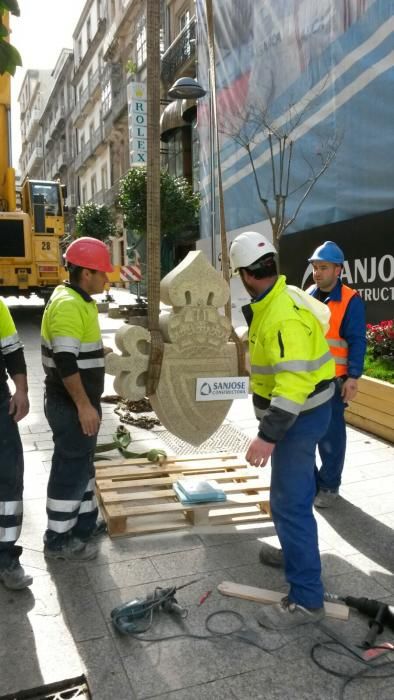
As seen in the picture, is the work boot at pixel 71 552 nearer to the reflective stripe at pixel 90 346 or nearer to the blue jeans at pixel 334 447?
the reflective stripe at pixel 90 346

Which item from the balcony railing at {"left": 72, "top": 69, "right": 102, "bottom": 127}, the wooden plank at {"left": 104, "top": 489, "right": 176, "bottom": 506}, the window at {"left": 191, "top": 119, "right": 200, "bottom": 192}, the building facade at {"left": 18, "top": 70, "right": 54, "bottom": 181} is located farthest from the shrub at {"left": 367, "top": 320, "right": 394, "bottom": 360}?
the building facade at {"left": 18, "top": 70, "right": 54, "bottom": 181}

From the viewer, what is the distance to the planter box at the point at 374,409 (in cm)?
530

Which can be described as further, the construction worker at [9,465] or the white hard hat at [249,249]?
the construction worker at [9,465]

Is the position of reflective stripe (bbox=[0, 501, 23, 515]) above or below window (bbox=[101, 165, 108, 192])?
below

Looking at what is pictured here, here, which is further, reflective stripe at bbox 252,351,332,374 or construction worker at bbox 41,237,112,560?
construction worker at bbox 41,237,112,560

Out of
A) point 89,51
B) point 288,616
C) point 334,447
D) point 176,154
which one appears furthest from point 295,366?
point 89,51

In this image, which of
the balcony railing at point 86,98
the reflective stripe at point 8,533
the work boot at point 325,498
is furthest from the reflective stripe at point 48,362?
the balcony railing at point 86,98

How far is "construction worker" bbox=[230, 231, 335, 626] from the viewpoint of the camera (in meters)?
2.55

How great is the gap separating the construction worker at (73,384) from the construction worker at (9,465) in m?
0.20

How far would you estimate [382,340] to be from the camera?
6395 millimetres

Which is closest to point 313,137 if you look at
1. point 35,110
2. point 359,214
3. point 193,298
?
point 359,214

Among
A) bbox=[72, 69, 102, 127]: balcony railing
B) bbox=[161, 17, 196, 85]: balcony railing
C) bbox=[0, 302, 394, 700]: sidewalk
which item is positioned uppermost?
bbox=[72, 69, 102, 127]: balcony railing

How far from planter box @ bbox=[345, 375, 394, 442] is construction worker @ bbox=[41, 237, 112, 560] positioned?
3.03 metres

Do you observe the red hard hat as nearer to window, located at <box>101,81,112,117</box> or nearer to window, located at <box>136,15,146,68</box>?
window, located at <box>136,15,146,68</box>
